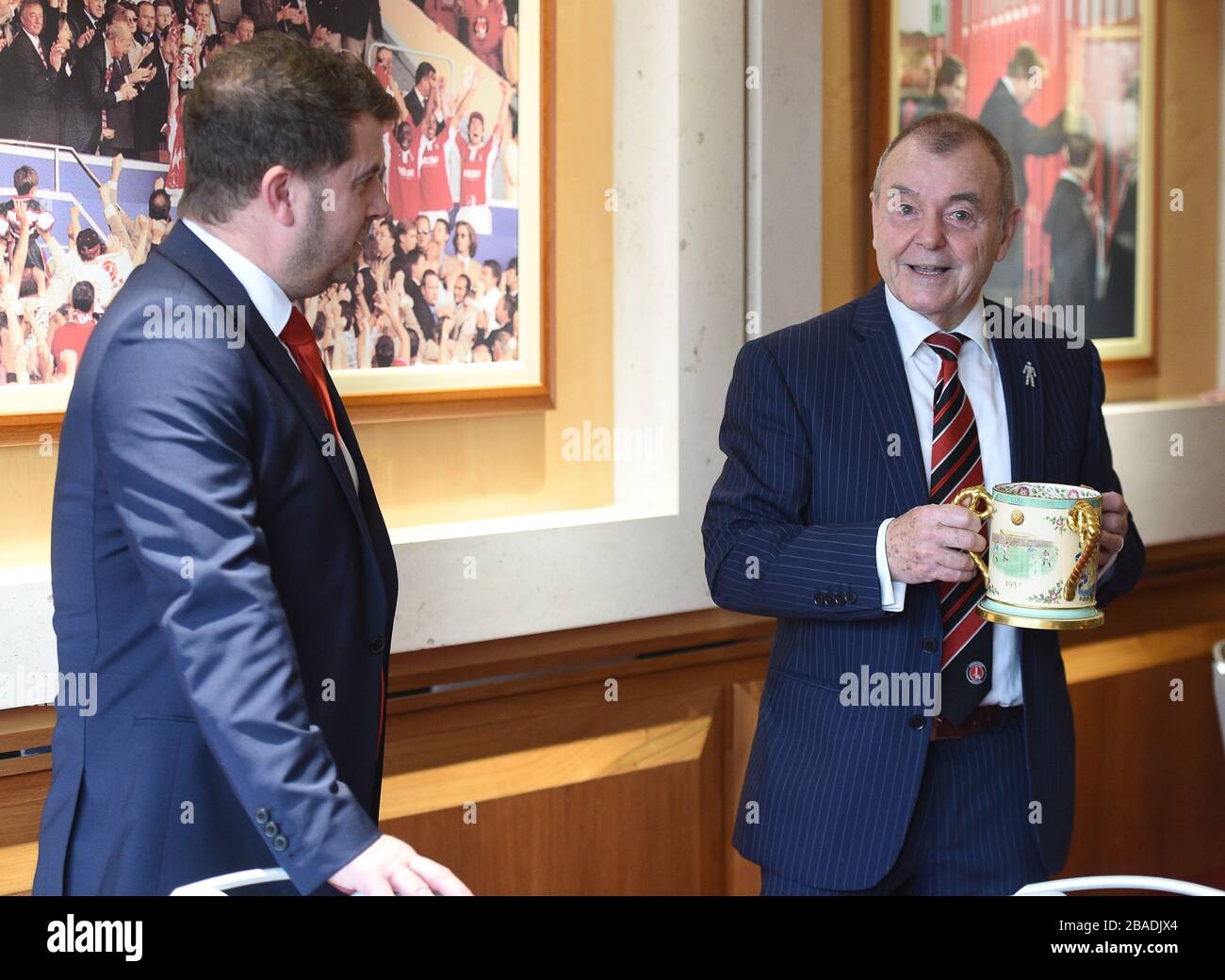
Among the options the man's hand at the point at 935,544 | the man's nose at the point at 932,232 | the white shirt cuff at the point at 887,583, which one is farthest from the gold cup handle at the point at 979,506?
the man's nose at the point at 932,232

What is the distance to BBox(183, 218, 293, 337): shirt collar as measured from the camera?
1649 millimetres

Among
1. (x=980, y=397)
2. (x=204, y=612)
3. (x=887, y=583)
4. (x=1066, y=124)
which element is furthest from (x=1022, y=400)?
(x=1066, y=124)

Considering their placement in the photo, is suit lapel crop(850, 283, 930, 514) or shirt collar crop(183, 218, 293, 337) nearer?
shirt collar crop(183, 218, 293, 337)

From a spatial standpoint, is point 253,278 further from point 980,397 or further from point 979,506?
point 980,397

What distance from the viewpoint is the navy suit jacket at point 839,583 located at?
6.54 feet

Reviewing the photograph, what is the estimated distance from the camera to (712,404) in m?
2.97

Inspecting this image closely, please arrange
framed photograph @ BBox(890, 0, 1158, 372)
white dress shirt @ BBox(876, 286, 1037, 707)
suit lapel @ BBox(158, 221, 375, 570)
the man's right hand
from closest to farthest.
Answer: the man's right hand
suit lapel @ BBox(158, 221, 375, 570)
white dress shirt @ BBox(876, 286, 1037, 707)
framed photograph @ BBox(890, 0, 1158, 372)

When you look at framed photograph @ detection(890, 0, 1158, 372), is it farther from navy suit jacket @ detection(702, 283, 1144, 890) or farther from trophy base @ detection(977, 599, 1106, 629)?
trophy base @ detection(977, 599, 1106, 629)

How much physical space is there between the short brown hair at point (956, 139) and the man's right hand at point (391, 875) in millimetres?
1239

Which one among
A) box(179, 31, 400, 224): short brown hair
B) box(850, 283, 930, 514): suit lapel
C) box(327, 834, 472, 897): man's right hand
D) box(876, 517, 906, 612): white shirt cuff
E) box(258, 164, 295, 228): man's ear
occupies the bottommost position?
box(327, 834, 472, 897): man's right hand

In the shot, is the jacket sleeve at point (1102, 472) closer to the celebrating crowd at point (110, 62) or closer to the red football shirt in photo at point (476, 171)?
the red football shirt in photo at point (476, 171)

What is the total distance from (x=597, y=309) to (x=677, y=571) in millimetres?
584

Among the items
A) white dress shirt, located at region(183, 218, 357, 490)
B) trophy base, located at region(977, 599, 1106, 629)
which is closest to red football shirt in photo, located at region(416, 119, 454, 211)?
white dress shirt, located at region(183, 218, 357, 490)

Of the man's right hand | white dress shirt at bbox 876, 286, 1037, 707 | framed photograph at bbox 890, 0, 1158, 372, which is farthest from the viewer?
framed photograph at bbox 890, 0, 1158, 372
